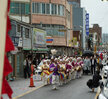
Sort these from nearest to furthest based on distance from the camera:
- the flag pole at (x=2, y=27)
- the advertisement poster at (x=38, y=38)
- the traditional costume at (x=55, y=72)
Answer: the flag pole at (x=2, y=27) < the traditional costume at (x=55, y=72) < the advertisement poster at (x=38, y=38)

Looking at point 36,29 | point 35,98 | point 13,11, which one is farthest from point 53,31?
point 35,98

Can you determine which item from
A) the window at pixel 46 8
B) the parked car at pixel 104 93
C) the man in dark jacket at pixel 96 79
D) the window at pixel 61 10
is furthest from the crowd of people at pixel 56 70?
the window at pixel 61 10

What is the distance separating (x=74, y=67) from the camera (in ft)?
88.4

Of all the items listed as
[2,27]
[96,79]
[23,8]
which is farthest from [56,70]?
[23,8]

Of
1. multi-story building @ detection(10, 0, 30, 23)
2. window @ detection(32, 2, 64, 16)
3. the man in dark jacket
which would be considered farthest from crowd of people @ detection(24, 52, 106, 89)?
window @ detection(32, 2, 64, 16)

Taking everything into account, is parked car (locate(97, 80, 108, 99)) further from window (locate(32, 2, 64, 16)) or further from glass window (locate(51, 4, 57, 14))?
glass window (locate(51, 4, 57, 14))

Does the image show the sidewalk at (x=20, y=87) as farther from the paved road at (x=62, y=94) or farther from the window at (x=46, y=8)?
the window at (x=46, y=8)

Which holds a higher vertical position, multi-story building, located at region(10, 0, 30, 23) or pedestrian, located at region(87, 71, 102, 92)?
multi-story building, located at region(10, 0, 30, 23)

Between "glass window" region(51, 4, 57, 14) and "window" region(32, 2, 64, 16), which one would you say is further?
"glass window" region(51, 4, 57, 14)

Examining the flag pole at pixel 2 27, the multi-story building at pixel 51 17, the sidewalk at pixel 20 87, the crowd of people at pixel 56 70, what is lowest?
the sidewalk at pixel 20 87

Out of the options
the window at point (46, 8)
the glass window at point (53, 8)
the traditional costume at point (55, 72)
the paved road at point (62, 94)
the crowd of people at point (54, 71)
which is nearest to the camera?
the paved road at point (62, 94)

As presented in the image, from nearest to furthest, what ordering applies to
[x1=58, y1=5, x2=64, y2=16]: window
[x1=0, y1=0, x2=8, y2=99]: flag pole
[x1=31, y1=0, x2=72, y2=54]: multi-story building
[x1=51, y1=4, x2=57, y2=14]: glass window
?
1. [x1=0, y1=0, x2=8, y2=99]: flag pole
2. [x1=31, y1=0, x2=72, y2=54]: multi-story building
3. [x1=51, y1=4, x2=57, y2=14]: glass window
4. [x1=58, y1=5, x2=64, y2=16]: window

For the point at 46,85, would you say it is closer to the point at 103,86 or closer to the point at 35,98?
the point at 35,98

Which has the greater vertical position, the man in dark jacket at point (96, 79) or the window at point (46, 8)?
the window at point (46, 8)
